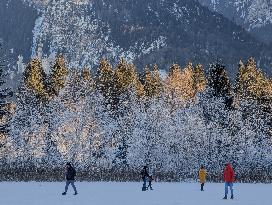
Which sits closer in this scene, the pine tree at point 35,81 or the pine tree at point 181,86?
the pine tree at point 35,81

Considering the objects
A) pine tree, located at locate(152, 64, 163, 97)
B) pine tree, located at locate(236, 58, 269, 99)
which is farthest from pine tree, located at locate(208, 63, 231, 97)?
pine tree, located at locate(152, 64, 163, 97)

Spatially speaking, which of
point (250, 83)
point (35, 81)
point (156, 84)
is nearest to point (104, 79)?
point (35, 81)

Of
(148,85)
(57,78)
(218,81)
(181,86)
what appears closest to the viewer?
(218,81)

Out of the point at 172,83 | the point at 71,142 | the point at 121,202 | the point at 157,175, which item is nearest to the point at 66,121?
the point at 71,142

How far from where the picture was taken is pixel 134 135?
240 ft

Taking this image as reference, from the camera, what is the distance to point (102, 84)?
302ft

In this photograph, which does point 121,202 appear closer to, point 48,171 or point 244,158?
point 48,171

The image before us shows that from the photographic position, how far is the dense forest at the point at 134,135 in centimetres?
6800

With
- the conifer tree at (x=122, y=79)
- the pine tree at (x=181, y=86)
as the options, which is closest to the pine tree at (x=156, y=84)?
the pine tree at (x=181, y=86)

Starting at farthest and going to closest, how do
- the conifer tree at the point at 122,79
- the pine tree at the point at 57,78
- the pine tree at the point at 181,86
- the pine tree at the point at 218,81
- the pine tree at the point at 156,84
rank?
1. the pine tree at the point at 156,84
2. the pine tree at the point at 181,86
3. the conifer tree at the point at 122,79
4. the pine tree at the point at 57,78
5. the pine tree at the point at 218,81

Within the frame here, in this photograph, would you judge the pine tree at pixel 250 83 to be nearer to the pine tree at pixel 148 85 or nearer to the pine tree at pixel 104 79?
the pine tree at pixel 148 85

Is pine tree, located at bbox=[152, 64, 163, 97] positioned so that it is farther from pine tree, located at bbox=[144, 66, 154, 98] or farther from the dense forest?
the dense forest

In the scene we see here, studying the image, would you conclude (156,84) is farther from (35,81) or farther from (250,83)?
(35,81)

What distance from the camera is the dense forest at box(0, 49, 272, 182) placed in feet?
223
